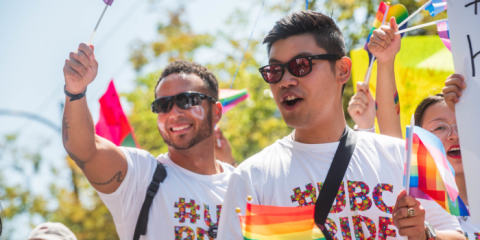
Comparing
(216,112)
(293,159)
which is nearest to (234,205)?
(293,159)

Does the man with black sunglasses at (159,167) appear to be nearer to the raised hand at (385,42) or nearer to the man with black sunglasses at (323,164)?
the man with black sunglasses at (323,164)

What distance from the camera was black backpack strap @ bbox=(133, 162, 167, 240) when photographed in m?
2.64

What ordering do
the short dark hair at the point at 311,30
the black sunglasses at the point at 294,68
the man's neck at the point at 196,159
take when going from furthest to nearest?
the man's neck at the point at 196,159 → the short dark hair at the point at 311,30 → the black sunglasses at the point at 294,68

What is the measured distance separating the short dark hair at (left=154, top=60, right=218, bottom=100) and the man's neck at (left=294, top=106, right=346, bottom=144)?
139cm

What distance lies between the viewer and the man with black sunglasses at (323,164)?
199 cm

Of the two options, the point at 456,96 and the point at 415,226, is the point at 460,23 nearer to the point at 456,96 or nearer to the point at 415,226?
the point at 456,96

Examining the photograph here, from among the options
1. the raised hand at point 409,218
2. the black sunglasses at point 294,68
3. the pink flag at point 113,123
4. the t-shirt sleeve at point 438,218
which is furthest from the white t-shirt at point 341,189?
the pink flag at point 113,123

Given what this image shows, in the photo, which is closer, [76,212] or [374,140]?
[374,140]

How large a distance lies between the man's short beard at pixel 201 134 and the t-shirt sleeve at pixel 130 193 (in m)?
0.37

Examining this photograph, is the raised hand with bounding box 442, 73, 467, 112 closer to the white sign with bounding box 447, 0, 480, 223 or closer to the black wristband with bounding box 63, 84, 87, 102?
the white sign with bounding box 447, 0, 480, 223

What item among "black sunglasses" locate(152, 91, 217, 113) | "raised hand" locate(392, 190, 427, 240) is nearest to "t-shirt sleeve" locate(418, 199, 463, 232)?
"raised hand" locate(392, 190, 427, 240)

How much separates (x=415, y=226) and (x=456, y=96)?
1.87ft

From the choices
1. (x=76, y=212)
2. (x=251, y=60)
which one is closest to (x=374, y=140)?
(x=251, y=60)

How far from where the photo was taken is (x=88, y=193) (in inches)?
597
